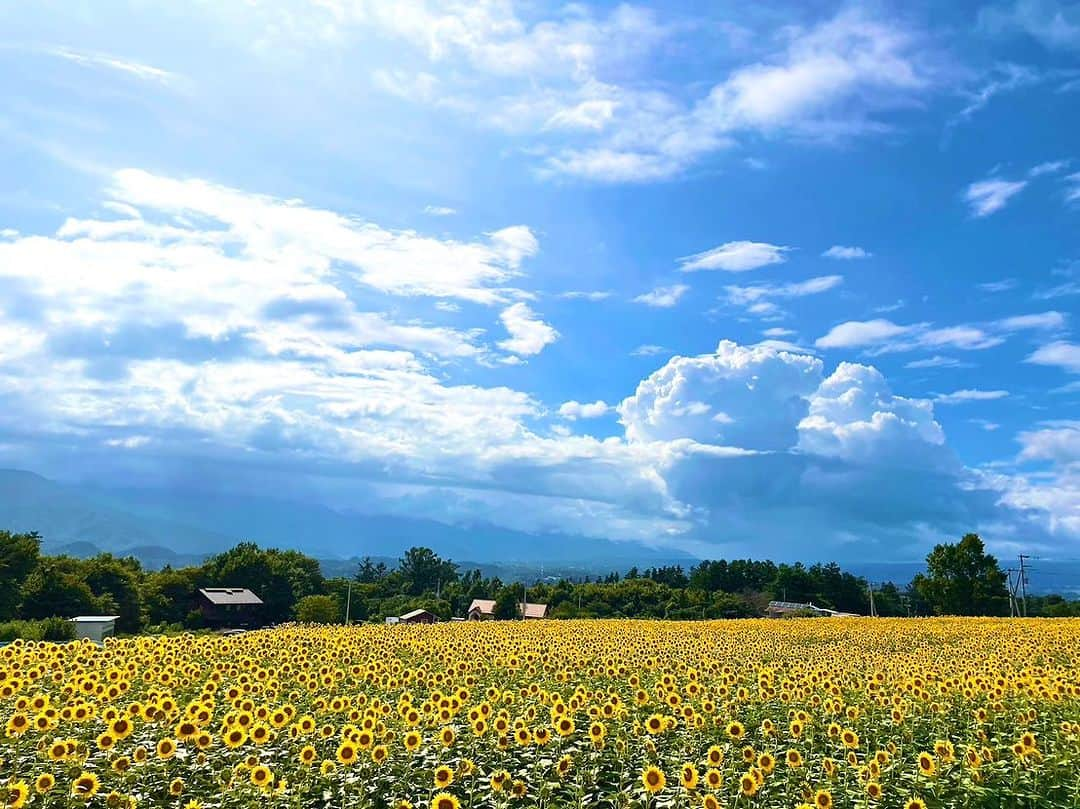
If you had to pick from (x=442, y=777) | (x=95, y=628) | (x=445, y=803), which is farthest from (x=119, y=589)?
(x=445, y=803)

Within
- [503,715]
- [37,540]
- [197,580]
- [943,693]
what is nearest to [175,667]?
[503,715]

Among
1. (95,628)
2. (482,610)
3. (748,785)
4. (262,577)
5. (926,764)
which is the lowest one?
(482,610)

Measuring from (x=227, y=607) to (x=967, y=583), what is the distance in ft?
171

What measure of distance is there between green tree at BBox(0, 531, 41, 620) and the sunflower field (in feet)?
135

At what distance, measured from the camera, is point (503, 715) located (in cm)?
882

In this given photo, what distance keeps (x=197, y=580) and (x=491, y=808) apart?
61576 millimetres

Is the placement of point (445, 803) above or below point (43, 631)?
above

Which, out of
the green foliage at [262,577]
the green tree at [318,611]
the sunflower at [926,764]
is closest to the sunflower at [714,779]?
the sunflower at [926,764]

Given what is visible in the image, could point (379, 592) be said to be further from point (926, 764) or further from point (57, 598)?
point (926, 764)

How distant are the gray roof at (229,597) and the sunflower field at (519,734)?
47.0 metres

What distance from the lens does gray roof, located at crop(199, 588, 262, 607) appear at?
58406mm

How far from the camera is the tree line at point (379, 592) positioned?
48875 millimetres

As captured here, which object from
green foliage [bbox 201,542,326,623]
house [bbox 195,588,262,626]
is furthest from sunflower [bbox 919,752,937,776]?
green foliage [bbox 201,542,326,623]

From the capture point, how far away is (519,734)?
8562mm
